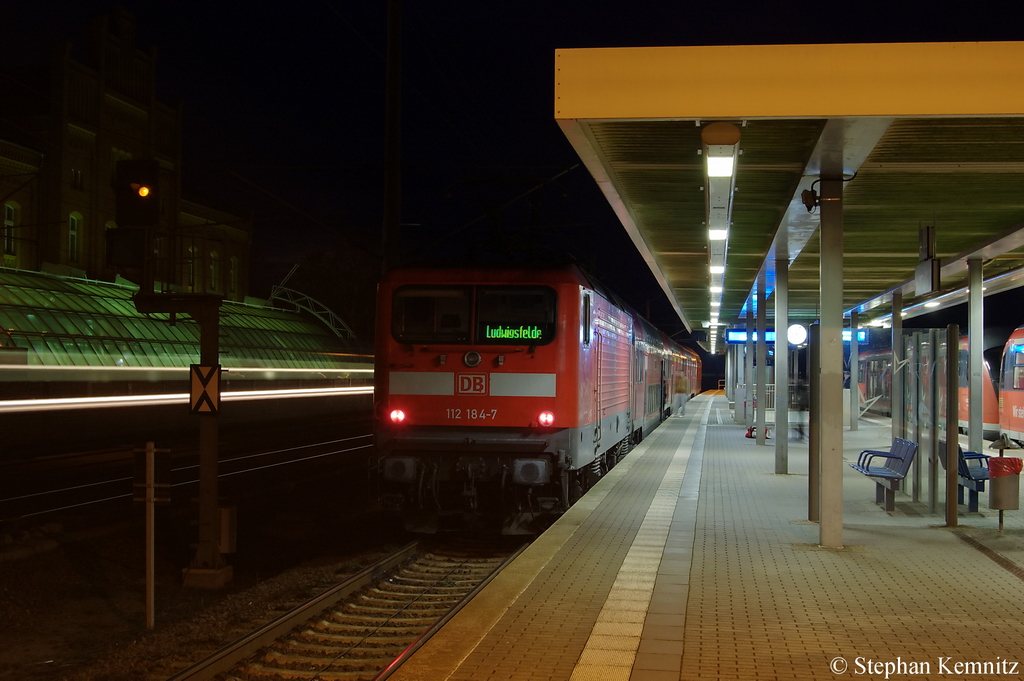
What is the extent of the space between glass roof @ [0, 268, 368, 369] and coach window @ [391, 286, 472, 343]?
334 inches

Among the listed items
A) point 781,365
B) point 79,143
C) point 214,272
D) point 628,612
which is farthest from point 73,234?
point 628,612

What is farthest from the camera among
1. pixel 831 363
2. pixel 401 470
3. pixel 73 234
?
pixel 73 234

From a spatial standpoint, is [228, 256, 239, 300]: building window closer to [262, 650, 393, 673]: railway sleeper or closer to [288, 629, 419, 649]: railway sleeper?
[288, 629, 419, 649]: railway sleeper

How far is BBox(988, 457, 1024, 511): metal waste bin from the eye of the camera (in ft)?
30.2

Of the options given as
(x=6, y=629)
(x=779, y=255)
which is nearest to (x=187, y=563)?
(x=6, y=629)

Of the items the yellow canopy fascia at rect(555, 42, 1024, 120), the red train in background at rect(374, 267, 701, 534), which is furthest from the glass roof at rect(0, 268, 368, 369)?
the yellow canopy fascia at rect(555, 42, 1024, 120)

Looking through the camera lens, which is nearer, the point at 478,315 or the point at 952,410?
the point at 952,410

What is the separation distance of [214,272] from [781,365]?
3515cm

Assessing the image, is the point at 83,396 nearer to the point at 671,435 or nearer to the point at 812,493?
the point at 671,435

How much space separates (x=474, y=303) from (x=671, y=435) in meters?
14.1

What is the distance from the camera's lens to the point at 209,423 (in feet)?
29.9

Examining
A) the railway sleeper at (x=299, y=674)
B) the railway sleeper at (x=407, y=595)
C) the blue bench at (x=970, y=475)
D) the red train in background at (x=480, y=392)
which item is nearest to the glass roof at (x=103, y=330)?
the red train in background at (x=480, y=392)

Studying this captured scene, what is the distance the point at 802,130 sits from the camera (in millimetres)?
7566

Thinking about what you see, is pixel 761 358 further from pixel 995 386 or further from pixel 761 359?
pixel 995 386
